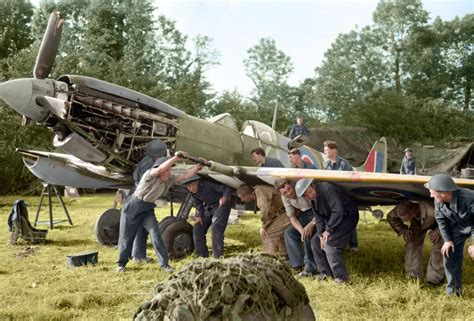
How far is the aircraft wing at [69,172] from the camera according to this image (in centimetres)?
772

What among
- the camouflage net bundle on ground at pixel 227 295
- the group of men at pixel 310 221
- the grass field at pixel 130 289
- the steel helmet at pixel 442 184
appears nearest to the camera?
the camouflage net bundle on ground at pixel 227 295

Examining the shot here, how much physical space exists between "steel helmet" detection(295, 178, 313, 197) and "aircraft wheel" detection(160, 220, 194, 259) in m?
2.45

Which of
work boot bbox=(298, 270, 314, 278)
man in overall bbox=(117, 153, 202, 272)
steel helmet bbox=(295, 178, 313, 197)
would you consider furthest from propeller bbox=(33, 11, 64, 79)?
work boot bbox=(298, 270, 314, 278)

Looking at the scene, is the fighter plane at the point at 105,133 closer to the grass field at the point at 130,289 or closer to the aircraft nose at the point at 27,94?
the aircraft nose at the point at 27,94

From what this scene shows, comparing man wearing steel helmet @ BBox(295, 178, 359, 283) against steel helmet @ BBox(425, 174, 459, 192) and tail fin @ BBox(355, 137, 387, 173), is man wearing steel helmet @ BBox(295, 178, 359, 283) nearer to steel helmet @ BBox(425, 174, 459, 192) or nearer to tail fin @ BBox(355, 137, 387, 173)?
steel helmet @ BBox(425, 174, 459, 192)

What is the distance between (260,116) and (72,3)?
70.6 ft

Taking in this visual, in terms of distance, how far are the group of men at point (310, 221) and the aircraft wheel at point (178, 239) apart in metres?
0.30

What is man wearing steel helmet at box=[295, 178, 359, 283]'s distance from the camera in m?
4.91

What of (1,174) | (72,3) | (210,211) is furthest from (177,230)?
(72,3)

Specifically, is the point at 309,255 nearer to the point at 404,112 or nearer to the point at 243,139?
the point at 243,139

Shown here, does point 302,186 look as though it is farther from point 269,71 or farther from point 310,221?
point 269,71

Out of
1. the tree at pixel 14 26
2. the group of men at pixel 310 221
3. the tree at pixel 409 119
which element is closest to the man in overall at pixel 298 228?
the group of men at pixel 310 221

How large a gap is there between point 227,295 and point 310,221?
375 cm

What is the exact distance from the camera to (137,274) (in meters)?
5.31
